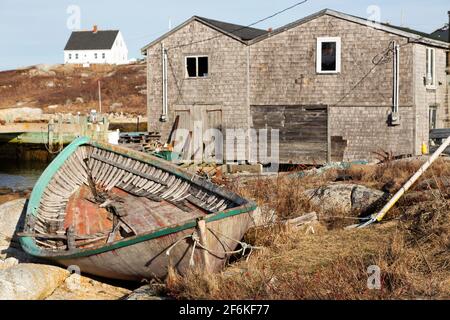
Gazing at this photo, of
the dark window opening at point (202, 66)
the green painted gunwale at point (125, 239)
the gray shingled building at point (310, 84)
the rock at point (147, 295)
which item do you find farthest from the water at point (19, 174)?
the rock at point (147, 295)

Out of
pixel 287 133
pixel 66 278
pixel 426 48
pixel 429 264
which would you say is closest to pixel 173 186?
pixel 66 278

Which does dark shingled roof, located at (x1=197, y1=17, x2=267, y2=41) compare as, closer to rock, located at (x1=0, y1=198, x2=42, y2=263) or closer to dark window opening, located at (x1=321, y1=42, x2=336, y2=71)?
dark window opening, located at (x1=321, y1=42, x2=336, y2=71)

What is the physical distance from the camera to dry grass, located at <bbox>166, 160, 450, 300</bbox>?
908cm

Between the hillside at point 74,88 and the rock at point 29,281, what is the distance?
4770cm

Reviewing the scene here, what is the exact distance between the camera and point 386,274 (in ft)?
30.8

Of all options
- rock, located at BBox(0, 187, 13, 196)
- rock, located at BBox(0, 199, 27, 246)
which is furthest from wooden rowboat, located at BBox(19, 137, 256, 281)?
rock, located at BBox(0, 187, 13, 196)

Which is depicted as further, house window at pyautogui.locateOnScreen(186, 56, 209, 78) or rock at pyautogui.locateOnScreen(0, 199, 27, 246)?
house window at pyautogui.locateOnScreen(186, 56, 209, 78)

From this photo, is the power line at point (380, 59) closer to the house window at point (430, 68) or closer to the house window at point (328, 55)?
the house window at point (328, 55)

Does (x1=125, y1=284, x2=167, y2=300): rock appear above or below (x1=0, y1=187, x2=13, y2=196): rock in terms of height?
above

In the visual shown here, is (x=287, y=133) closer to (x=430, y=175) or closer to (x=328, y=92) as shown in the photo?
(x=328, y=92)

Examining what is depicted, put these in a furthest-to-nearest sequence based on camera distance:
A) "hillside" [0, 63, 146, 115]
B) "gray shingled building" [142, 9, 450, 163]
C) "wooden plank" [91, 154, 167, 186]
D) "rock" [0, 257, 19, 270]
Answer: "hillside" [0, 63, 146, 115], "gray shingled building" [142, 9, 450, 163], "wooden plank" [91, 154, 167, 186], "rock" [0, 257, 19, 270]

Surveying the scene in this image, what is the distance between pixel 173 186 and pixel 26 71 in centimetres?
7080

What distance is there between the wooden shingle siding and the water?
10922 millimetres

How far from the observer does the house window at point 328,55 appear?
24609 mm
